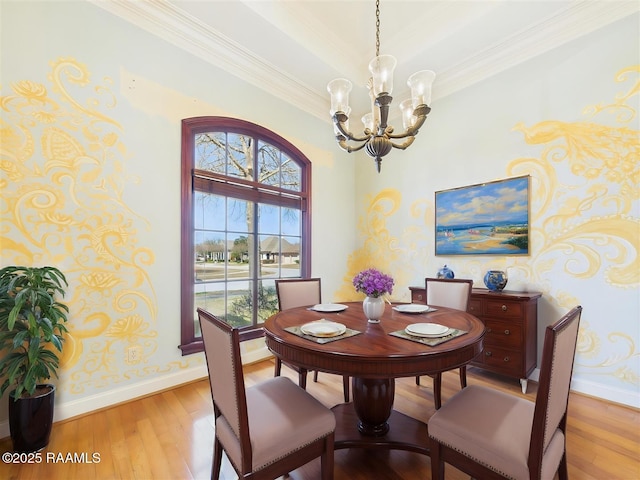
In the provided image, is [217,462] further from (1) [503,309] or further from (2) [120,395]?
(1) [503,309]

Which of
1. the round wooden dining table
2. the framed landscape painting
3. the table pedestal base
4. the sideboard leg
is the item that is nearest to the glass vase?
the round wooden dining table

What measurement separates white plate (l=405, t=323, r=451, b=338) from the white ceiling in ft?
8.97

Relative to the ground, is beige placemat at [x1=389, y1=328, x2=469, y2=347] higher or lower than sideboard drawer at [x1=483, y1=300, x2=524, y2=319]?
higher

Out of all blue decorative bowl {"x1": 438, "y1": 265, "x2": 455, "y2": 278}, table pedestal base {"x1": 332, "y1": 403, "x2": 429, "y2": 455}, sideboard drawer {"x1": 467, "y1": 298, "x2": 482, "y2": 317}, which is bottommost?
table pedestal base {"x1": 332, "y1": 403, "x2": 429, "y2": 455}

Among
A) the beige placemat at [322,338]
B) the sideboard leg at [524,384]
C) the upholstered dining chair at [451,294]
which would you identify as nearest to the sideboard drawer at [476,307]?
the upholstered dining chair at [451,294]

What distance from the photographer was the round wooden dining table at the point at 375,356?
1.21m

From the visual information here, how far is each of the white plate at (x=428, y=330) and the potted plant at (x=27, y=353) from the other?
2.15m

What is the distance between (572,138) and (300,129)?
111 inches

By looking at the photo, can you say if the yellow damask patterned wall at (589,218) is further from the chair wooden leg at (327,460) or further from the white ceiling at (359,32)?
the chair wooden leg at (327,460)

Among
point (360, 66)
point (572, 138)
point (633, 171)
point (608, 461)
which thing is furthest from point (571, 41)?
point (608, 461)

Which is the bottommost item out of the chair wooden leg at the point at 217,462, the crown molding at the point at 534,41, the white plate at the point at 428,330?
the chair wooden leg at the point at 217,462

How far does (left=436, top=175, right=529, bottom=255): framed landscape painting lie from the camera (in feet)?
9.09

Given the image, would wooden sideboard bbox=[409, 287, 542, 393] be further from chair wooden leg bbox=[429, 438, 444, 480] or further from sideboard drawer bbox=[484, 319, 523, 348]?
chair wooden leg bbox=[429, 438, 444, 480]

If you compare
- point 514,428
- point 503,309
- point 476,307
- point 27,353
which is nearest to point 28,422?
point 27,353
